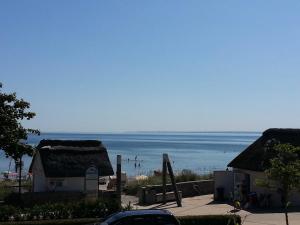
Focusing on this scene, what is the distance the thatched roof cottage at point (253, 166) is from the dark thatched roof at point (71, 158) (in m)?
7.34

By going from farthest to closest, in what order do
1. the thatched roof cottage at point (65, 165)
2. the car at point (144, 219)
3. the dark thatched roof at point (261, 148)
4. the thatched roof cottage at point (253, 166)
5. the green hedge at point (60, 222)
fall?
1. the thatched roof cottage at point (65, 165)
2. the dark thatched roof at point (261, 148)
3. the thatched roof cottage at point (253, 166)
4. the green hedge at point (60, 222)
5. the car at point (144, 219)

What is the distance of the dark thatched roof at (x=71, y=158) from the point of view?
34.9m

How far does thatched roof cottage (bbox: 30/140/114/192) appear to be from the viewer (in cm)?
3484

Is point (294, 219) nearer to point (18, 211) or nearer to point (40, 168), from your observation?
point (18, 211)

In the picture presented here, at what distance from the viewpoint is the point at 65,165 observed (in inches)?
1387

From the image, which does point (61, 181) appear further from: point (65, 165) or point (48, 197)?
point (48, 197)

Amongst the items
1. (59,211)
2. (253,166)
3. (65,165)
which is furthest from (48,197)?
(253,166)

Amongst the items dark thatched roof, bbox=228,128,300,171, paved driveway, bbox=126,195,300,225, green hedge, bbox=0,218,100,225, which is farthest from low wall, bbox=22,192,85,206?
dark thatched roof, bbox=228,128,300,171

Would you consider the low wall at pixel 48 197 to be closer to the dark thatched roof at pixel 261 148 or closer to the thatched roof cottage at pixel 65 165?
the thatched roof cottage at pixel 65 165

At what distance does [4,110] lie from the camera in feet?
75.2

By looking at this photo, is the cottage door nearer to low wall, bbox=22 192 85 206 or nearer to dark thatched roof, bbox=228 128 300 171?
low wall, bbox=22 192 85 206

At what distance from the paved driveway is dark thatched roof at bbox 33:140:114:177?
3.41 m

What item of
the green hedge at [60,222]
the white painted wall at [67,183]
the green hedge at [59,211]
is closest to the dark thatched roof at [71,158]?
the white painted wall at [67,183]

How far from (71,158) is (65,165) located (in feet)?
2.80
